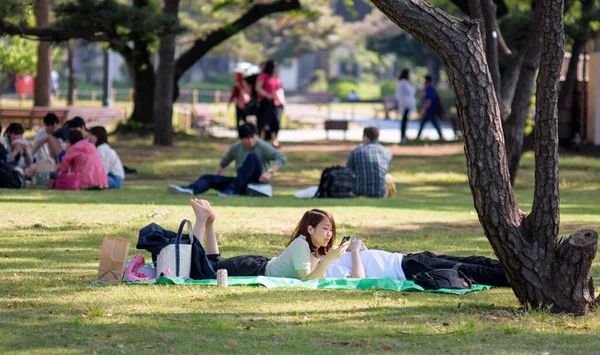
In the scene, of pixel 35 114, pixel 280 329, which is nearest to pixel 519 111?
pixel 280 329

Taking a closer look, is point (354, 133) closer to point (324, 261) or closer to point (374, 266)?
point (374, 266)

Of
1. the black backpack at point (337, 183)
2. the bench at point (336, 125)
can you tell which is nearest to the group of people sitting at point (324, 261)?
the black backpack at point (337, 183)

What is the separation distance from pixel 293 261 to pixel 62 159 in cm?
756

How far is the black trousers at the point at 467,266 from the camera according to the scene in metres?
8.38

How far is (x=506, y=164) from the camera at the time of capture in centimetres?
707

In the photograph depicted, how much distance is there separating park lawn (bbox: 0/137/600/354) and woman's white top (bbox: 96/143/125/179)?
1060mm

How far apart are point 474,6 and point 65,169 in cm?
600

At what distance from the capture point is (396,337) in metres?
6.46

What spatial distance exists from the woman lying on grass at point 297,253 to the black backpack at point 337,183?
626cm

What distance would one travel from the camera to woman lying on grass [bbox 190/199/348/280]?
820 centimetres

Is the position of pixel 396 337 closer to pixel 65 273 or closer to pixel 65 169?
pixel 65 273

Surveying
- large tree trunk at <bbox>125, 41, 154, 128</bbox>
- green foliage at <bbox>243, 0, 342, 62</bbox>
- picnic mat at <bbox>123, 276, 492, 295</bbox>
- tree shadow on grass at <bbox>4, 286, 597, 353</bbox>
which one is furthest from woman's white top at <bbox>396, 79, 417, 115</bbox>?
green foliage at <bbox>243, 0, 342, 62</bbox>

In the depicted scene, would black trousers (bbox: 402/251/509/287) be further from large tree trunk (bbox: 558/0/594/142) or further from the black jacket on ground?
large tree trunk (bbox: 558/0/594/142)

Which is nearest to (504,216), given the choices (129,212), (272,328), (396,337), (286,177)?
(396,337)
